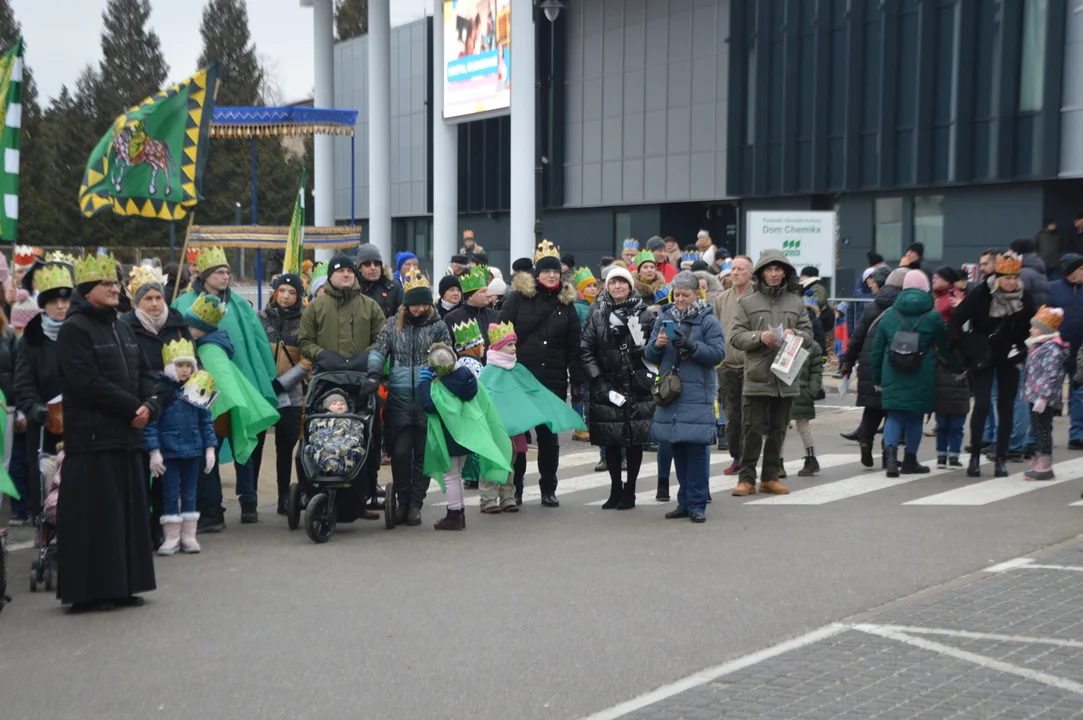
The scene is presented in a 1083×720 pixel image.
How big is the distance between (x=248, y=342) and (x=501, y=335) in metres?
1.99

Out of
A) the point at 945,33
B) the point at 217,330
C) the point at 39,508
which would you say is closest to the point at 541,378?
the point at 217,330

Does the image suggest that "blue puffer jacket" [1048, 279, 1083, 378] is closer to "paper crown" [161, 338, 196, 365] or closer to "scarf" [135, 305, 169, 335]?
"paper crown" [161, 338, 196, 365]

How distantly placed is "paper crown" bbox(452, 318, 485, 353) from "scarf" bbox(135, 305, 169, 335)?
2198 millimetres

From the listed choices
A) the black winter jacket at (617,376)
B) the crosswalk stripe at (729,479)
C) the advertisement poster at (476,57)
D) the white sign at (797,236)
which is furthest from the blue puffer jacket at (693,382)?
the advertisement poster at (476,57)

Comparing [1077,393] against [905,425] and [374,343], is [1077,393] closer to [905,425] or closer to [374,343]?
[905,425]

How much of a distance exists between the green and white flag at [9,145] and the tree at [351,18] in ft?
263

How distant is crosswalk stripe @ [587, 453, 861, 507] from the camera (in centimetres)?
1222

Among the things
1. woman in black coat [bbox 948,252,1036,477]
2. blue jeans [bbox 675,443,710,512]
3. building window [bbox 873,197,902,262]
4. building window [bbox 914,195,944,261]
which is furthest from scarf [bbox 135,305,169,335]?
building window [bbox 873,197,902,262]

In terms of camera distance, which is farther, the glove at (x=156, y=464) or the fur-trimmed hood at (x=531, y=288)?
the fur-trimmed hood at (x=531, y=288)

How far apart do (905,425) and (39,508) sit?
764 centimetres

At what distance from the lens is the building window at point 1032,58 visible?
29500 mm

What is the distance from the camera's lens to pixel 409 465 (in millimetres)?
10656

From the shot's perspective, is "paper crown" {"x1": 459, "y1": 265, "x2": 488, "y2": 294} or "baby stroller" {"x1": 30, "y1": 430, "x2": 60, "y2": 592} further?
"paper crown" {"x1": 459, "y1": 265, "x2": 488, "y2": 294}

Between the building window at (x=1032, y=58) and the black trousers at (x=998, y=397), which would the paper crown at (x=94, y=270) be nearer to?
the black trousers at (x=998, y=397)
